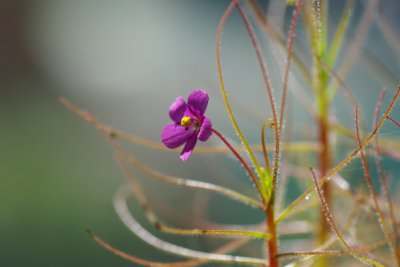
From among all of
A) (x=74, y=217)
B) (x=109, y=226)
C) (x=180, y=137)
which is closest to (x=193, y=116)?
(x=180, y=137)

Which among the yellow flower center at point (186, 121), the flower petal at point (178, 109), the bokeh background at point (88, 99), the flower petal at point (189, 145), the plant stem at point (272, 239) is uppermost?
Answer: the bokeh background at point (88, 99)

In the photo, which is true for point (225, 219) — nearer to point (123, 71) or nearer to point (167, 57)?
point (167, 57)

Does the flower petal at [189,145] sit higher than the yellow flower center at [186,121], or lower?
lower

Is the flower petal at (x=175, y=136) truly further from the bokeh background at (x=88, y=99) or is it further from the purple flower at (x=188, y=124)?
the bokeh background at (x=88, y=99)

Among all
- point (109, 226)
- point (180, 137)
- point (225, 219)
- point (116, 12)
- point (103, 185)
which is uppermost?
point (116, 12)

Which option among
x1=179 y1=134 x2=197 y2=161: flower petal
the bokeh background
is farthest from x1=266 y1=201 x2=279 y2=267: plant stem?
the bokeh background

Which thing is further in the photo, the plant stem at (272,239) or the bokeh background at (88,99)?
the bokeh background at (88,99)

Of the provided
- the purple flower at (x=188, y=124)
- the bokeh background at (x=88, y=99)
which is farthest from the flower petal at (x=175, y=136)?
the bokeh background at (x=88, y=99)
